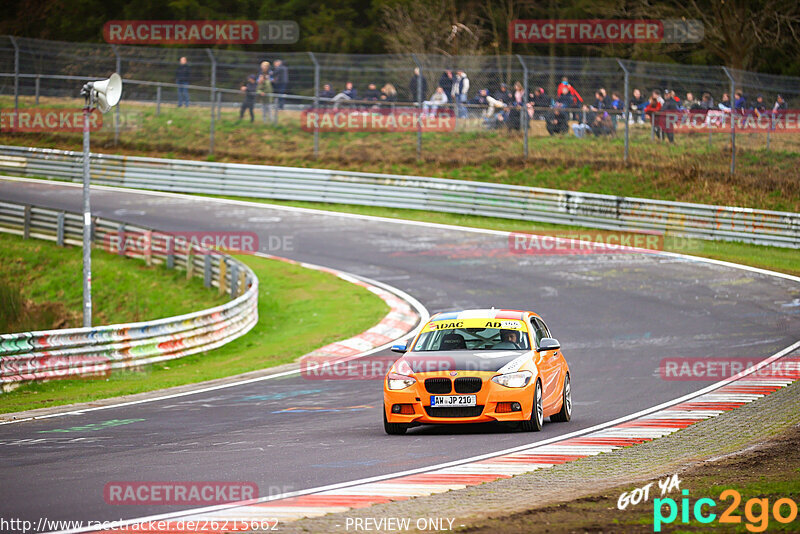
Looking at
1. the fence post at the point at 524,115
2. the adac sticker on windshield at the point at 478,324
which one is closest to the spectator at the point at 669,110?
the fence post at the point at 524,115

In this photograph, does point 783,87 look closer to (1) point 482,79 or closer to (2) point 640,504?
(1) point 482,79

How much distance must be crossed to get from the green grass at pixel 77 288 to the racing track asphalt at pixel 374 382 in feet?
10.9

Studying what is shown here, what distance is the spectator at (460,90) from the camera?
109ft

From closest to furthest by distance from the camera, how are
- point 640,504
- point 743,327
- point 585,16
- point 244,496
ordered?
point 640,504
point 244,496
point 743,327
point 585,16

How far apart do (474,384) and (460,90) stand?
2372 cm

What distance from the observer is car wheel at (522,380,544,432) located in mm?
11141

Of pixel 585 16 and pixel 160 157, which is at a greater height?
pixel 585 16

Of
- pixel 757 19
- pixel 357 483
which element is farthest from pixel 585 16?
pixel 357 483

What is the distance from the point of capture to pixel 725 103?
99.1 feet

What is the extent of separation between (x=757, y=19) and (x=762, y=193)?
15.5 m

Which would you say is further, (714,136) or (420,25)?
(420,25)

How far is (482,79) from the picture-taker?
109 ft

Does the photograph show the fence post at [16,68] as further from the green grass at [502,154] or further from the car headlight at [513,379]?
the car headlight at [513,379]

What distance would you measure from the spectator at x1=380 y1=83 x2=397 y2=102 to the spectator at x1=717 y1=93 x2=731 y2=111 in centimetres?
1043
